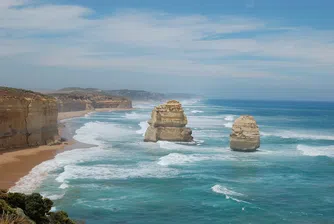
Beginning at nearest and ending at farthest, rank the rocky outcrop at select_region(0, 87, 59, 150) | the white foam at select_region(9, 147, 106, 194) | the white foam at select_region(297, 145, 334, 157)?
the white foam at select_region(9, 147, 106, 194) < the rocky outcrop at select_region(0, 87, 59, 150) < the white foam at select_region(297, 145, 334, 157)

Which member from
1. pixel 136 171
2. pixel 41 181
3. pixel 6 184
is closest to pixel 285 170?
pixel 136 171

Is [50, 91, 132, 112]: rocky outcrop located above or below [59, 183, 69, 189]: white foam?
above

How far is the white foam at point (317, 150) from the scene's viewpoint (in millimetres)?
42938

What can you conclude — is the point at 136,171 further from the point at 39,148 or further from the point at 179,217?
the point at 39,148

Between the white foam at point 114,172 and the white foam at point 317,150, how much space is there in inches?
653

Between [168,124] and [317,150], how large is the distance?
15097 millimetres

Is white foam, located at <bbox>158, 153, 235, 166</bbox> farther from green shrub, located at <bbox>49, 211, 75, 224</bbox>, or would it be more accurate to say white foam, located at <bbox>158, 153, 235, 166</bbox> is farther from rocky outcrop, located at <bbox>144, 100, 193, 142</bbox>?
green shrub, located at <bbox>49, 211, 75, 224</bbox>

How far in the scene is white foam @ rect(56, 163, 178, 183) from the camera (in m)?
30.0

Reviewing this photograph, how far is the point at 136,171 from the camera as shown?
1266 inches

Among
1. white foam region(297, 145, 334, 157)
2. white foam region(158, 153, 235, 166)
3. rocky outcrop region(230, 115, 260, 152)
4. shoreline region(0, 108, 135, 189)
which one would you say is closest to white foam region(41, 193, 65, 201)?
shoreline region(0, 108, 135, 189)

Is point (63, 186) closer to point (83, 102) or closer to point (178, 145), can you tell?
point (178, 145)

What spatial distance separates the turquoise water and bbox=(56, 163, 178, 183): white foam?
0.21ft

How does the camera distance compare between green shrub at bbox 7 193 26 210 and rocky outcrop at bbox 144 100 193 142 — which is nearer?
green shrub at bbox 7 193 26 210

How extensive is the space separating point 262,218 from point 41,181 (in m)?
14.0
